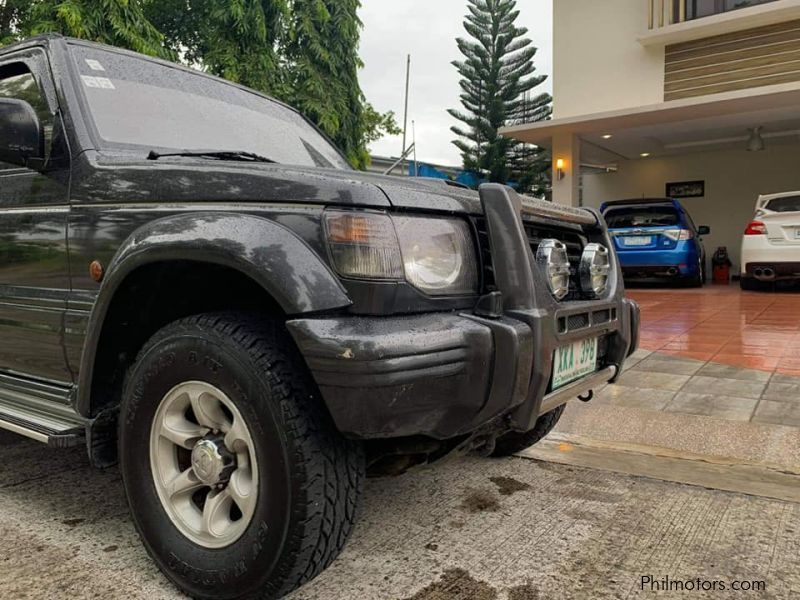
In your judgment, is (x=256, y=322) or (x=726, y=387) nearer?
(x=256, y=322)

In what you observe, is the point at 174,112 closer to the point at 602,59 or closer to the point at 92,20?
the point at 92,20

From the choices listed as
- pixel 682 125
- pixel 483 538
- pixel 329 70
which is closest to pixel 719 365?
pixel 483 538

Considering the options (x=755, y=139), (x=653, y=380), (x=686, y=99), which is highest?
(x=686, y=99)

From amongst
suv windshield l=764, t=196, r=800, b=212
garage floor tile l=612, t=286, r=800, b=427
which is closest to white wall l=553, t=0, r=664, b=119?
suv windshield l=764, t=196, r=800, b=212

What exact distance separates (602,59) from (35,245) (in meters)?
12.5

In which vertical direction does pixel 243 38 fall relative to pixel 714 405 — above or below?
above

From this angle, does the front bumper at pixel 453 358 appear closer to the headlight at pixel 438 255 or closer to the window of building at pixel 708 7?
the headlight at pixel 438 255

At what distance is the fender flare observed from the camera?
1673mm

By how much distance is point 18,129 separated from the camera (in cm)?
223

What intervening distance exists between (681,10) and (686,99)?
2.07 meters

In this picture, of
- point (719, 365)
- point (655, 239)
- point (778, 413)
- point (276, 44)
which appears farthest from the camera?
point (276, 44)

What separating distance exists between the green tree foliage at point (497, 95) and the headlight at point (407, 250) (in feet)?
75.1

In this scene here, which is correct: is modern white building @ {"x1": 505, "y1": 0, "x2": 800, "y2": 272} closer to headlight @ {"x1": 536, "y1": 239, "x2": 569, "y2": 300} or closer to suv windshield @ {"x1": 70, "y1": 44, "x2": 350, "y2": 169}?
suv windshield @ {"x1": 70, "y1": 44, "x2": 350, "y2": 169}

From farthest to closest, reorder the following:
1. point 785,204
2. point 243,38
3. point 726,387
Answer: point 243,38 → point 785,204 → point 726,387
